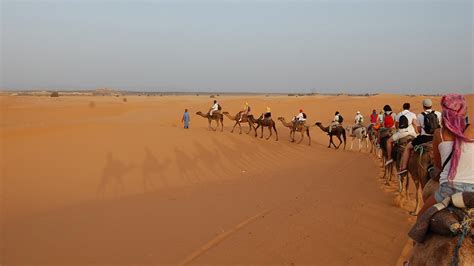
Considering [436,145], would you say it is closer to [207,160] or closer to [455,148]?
[455,148]

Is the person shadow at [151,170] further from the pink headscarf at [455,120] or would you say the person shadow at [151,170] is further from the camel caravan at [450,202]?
the pink headscarf at [455,120]

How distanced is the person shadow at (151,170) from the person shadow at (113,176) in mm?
627

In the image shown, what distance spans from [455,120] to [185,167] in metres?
13.1

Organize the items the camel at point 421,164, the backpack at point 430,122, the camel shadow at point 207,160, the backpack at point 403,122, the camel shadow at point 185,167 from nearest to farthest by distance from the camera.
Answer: the backpack at point 430,122 → the camel at point 421,164 → the backpack at point 403,122 → the camel shadow at point 185,167 → the camel shadow at point 207,160

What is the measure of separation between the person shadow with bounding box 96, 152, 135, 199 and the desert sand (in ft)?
0.12

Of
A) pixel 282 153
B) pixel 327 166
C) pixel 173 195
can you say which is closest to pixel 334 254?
pixel 173 195

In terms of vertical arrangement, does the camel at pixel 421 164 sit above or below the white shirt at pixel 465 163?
below

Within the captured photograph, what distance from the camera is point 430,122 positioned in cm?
868

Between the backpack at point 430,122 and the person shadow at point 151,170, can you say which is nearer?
the backpack at point 430,122

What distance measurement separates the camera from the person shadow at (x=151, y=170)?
13573 mm

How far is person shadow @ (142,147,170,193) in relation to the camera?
44.5 feet

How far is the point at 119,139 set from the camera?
19.4 meters

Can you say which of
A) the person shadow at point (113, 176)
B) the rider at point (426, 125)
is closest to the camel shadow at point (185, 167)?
the person shadow at point (113, 176)

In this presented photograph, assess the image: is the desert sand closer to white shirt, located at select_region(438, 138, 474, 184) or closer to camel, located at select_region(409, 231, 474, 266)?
camel, located at select_region(409, 231, 474, 266)
